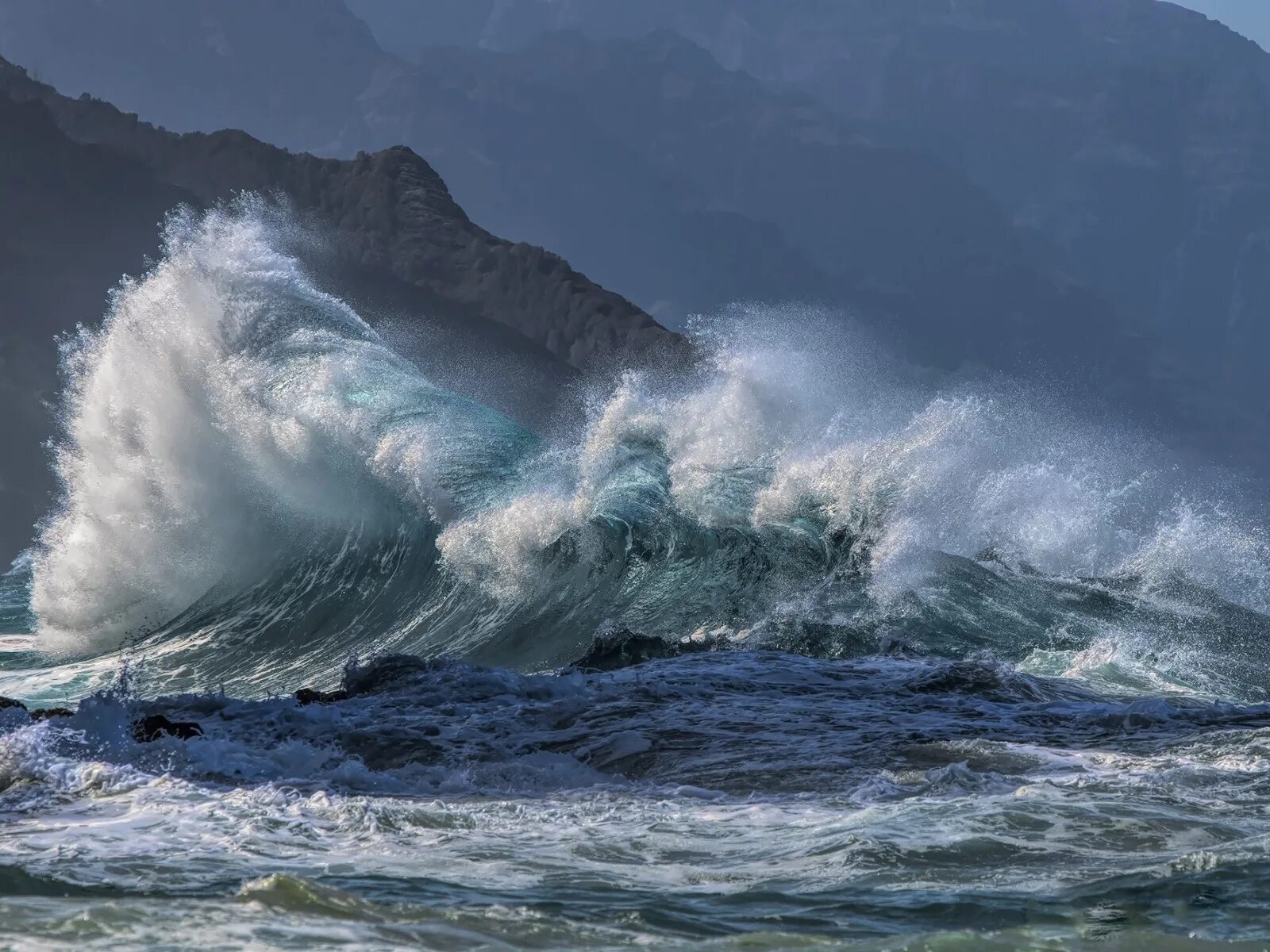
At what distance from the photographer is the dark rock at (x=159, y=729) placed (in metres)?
7.77

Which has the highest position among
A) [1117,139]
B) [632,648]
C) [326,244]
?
[1117,139]

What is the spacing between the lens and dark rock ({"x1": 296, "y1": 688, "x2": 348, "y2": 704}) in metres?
9.52

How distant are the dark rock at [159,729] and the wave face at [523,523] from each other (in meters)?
4.81

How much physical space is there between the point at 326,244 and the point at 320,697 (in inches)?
2085

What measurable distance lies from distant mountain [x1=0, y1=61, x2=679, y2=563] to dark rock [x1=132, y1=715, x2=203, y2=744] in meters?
45.5

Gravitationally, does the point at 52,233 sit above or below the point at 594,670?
above

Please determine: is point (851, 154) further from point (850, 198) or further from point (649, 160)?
point (649, 160)

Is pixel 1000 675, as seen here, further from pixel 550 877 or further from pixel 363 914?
pixel 363 914

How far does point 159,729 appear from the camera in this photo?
25.9 feet

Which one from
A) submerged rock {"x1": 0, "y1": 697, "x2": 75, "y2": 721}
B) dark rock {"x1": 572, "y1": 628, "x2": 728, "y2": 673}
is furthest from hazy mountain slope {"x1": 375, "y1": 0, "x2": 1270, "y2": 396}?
submerged rock {"x1": 0, "y1": 697, "x2": 75, "y2": 721}

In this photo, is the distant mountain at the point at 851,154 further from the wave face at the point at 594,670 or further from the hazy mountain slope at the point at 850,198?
the wave face at the point at 594,670

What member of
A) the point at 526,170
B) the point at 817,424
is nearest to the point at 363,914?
the point at 817,424

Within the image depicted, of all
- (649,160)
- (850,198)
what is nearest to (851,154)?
(850,198)

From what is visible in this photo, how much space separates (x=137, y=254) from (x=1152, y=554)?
49.5 m
